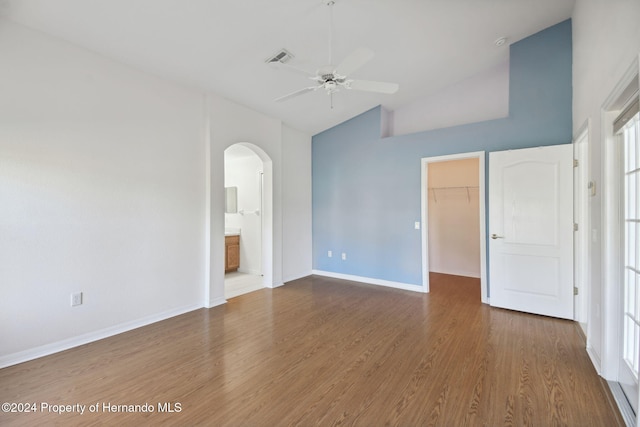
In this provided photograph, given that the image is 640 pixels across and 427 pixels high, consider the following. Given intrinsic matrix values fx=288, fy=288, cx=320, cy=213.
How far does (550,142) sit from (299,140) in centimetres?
395

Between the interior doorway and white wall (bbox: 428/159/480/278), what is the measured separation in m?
3.63

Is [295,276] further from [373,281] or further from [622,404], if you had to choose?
[622,404]

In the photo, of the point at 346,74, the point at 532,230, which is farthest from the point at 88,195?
the point at 532,230

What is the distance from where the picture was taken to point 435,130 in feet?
15.0

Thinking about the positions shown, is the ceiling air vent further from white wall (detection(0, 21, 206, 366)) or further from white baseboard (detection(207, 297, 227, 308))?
white baseboard (detection(207, 297, 227, 308))

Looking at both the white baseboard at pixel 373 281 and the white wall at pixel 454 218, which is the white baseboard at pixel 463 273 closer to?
the white wall at pixel 454 218

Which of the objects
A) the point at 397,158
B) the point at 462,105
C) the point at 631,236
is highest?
the point at 462,105

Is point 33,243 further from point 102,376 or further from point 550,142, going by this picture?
point 550,142

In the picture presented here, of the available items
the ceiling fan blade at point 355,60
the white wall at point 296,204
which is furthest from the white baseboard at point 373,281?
the ceiling fan blade at point 355,60

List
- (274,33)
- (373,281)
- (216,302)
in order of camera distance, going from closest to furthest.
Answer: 1. (274,33)
2. (216,302)
3. (373,281)

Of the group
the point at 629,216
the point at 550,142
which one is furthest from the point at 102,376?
the point at 550,142

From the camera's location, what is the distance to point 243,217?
618 centimetres

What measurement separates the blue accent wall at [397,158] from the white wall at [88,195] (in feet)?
8.74

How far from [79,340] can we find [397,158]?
4790mm
